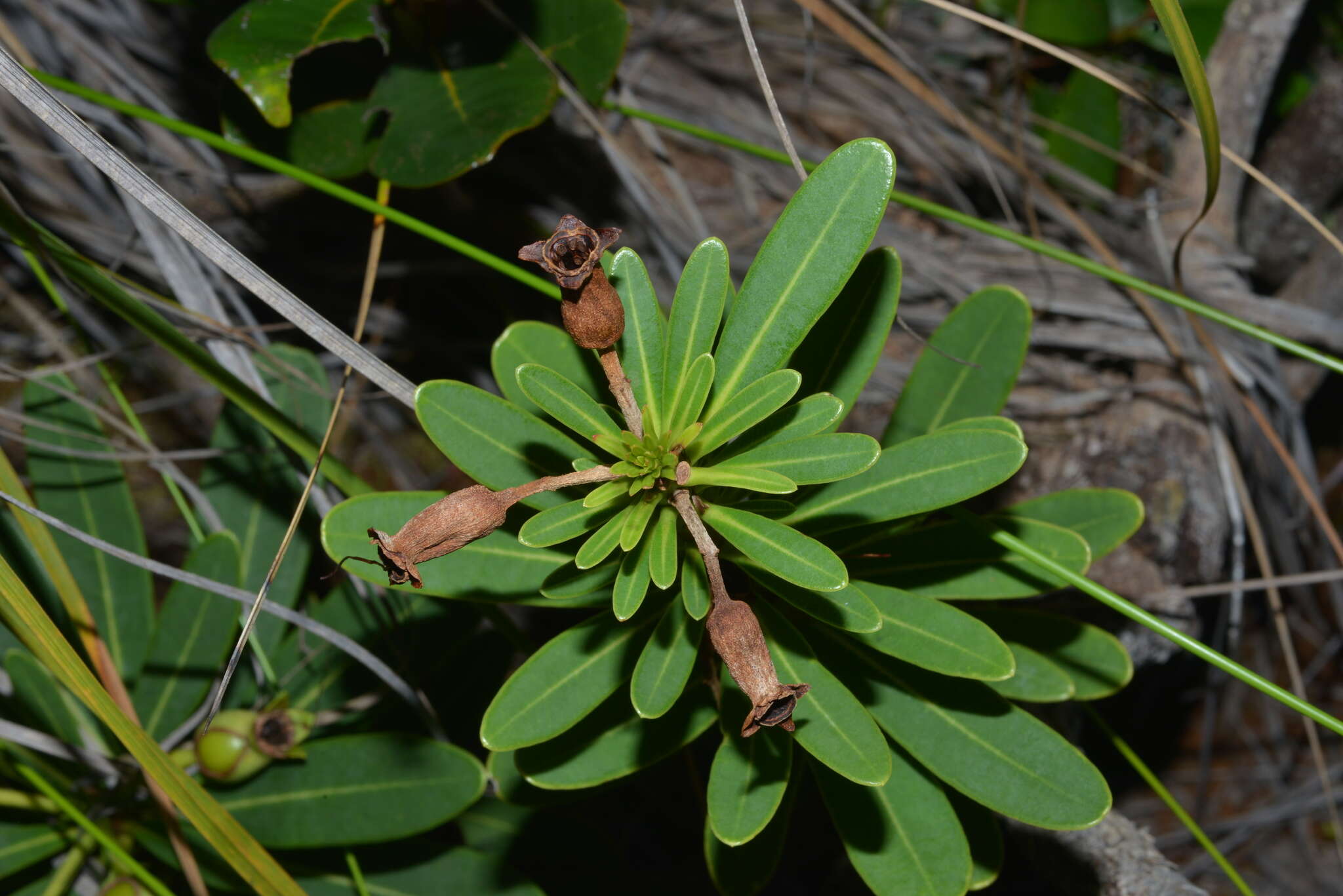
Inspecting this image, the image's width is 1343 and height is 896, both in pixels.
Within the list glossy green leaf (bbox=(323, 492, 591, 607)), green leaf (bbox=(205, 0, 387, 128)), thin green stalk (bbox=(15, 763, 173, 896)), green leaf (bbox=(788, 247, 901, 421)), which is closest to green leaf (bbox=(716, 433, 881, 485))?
green leaf (bbox=(788, 247, 901, 421))

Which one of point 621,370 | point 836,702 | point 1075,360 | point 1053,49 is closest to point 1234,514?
point 1075,360

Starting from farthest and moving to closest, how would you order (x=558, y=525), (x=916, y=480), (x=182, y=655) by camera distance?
(x=182, y=655)
(x=916, y=480)
(x=558, y=525)

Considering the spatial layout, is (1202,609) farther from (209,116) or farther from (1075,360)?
(209,116)

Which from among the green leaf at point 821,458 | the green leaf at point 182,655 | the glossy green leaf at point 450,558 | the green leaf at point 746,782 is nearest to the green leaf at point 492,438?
the glossy green leaf at point 450,558

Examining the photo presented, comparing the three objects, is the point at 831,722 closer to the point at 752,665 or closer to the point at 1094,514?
the point at 752,665

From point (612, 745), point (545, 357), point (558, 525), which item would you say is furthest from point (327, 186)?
point (612, 745)

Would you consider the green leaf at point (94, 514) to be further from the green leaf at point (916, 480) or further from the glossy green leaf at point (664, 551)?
the green leaf at point (916, 480)
